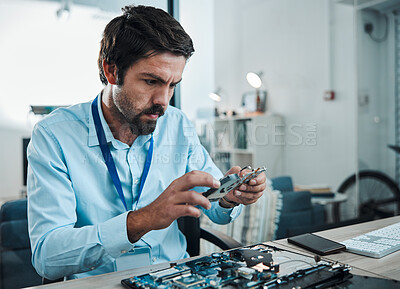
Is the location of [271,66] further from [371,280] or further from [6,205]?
[371,280]

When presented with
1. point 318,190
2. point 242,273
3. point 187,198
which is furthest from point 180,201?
point 318,190

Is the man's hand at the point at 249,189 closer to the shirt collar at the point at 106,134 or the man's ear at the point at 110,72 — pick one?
the shirt collar at the point at 106,134

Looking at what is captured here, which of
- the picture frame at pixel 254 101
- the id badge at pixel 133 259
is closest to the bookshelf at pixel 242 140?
the picture frame at pixel 254 101

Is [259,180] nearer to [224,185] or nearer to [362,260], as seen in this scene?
[224,185]

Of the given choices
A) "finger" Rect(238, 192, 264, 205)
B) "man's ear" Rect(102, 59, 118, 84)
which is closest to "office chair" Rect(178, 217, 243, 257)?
"finger" Rect(238, 192, 264, 205)

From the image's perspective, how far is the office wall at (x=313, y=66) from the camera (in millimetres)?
3291

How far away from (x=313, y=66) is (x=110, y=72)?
2607 mm

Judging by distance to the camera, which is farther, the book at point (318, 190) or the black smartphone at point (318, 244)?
the book at point (318, 190)

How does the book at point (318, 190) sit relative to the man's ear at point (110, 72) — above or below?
below

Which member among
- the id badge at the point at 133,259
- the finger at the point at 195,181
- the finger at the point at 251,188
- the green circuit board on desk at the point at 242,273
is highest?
the finger at the point at 195,181

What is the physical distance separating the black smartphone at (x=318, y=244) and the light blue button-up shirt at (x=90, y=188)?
0.77ft

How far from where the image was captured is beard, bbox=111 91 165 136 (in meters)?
1.10

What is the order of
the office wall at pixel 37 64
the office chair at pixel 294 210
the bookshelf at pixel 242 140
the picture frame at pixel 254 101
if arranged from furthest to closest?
the picture frame at pixel 254 101
the office chair at pixel 294 210
the bookshelf at pixel 242 140
the office wall at pixel 37 64

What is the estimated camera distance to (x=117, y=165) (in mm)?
1130
